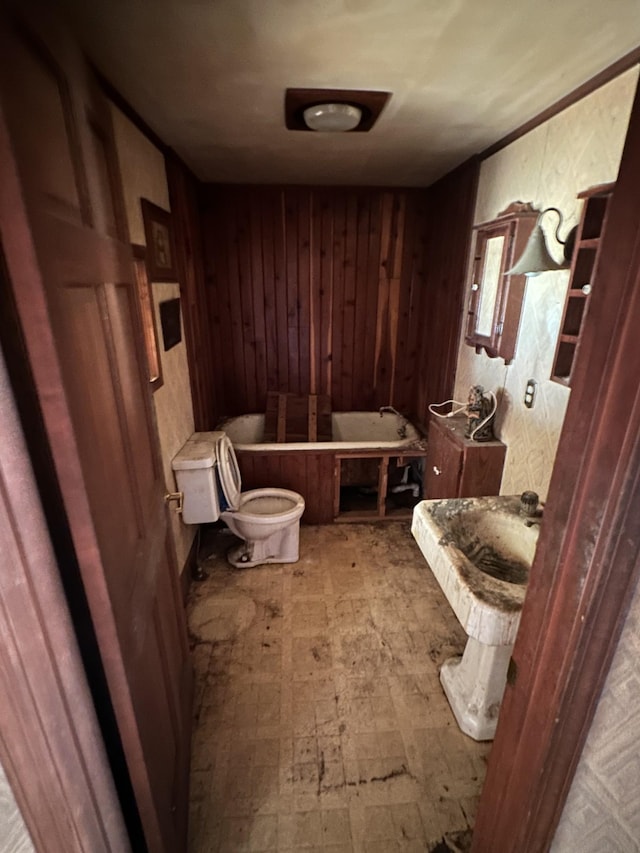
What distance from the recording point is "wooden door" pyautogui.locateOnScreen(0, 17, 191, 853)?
0.61 m

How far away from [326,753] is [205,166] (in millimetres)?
3250

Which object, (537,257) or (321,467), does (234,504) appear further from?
(537,257)

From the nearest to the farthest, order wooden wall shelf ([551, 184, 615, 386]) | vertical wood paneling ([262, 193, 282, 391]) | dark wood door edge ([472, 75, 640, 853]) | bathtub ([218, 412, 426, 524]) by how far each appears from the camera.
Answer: dark wood door edge ([472, 75, 640, 853]) → wooden wall shelf ([551, 184, 615, 386]) → bathtub ([218, 412, 426, 524]) → vertical wood paneling ([262, 193, 282, 391])

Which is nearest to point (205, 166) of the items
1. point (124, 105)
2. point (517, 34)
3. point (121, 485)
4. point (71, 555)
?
point (124, 105)

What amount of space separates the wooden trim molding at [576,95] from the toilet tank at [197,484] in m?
2.23

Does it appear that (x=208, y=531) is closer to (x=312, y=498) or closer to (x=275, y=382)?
(x=312, y=498)

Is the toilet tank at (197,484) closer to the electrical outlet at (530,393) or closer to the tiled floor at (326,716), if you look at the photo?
the tiled floor at (326,716)

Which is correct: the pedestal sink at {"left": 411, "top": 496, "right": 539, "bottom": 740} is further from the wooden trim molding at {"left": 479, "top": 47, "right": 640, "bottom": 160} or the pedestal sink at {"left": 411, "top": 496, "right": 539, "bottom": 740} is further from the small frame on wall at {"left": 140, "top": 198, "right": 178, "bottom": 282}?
the small frame on wall at {"left": 140, "top": 198, "right": 178, "bottom": 282}

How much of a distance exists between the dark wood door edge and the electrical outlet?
1.38 meters

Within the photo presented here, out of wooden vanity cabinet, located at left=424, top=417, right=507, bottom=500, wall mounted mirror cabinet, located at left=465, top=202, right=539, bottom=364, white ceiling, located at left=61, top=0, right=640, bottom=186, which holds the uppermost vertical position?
white ceiling, located at left=61, top=0, right=640, bottom=186

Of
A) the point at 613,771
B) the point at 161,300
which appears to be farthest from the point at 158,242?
the point at 613,771

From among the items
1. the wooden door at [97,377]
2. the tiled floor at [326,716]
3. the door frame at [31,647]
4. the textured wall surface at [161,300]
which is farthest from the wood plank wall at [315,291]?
the door frame at [31,647]

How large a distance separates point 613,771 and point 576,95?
212 cm

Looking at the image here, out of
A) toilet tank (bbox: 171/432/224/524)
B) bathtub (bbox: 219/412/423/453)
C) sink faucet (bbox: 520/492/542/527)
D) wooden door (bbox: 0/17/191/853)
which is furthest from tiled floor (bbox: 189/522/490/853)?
bathtub (bbox: 219/412/423/453)
